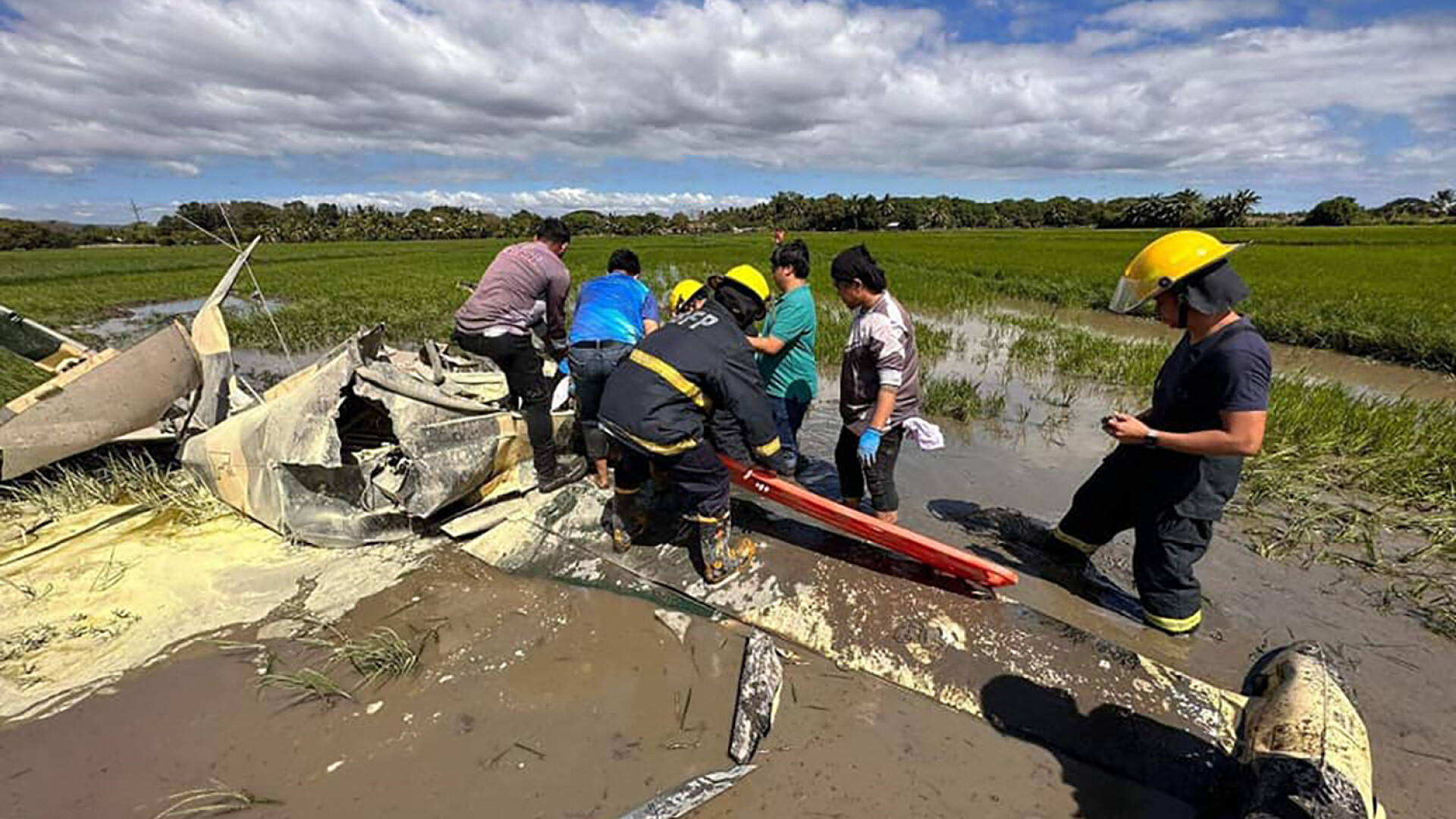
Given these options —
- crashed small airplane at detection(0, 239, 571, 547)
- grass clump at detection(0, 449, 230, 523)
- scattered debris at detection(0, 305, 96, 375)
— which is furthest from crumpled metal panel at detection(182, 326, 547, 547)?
scattered debris at detection(0, 305, 96, 375)

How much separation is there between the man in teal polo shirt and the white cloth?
69 cm

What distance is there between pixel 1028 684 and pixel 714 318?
1972mm

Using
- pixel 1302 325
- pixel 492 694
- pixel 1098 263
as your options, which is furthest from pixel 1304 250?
pixel 492 694

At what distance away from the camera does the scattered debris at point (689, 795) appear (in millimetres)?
1938

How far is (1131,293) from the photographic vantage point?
2.42 m

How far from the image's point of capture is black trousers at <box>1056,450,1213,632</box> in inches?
102

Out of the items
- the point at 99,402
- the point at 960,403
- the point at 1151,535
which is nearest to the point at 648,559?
the point at 1151,535

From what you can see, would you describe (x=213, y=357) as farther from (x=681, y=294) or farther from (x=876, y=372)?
(x=876, y=372)

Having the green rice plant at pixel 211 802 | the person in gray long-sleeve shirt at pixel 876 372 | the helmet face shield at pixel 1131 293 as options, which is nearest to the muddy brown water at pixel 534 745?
the green rice plant at pixel 211 802

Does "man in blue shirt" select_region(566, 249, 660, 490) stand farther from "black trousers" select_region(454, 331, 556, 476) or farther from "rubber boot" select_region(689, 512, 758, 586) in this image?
"rubber boot" select_region(689, 512, 758, 586)

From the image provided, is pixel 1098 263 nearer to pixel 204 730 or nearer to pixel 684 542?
pixel 684 542

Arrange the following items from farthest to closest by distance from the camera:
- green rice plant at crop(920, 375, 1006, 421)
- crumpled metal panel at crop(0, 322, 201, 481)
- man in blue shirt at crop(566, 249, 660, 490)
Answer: green rice plant at crop(920, 375, 1006, 421) → man in blue shirt at crop(566, 249, 660, 490) → crumpled metal panel at crop(0, 322, 201, 481)

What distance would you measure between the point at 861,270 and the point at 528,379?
220 centimetres

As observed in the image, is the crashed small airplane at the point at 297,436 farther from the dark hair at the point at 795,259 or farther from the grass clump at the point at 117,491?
the dark hair at the point at 795,259
